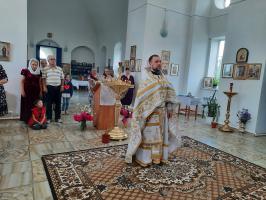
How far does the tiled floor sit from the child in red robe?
0.14 meters

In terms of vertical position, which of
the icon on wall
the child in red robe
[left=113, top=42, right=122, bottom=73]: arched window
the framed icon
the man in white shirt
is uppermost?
[left=113, top=42, right=122, bottom=73]: arched window

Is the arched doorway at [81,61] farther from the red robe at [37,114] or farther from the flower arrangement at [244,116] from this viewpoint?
the flower arrangement at [244,116]

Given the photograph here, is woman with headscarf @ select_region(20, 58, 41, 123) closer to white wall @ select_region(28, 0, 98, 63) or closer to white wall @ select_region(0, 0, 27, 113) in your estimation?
white wall @ select_region(0, 0, 27, 113)

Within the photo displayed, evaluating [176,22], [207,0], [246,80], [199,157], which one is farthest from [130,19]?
[199,157]

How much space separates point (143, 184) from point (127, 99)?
552 centimetres

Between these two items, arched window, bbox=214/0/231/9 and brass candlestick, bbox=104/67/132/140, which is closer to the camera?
brass candlestick, bbox=104/67/132/140

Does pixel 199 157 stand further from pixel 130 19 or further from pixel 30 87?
pixel 130 19

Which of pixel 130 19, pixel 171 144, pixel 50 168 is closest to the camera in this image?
pixel 50 168

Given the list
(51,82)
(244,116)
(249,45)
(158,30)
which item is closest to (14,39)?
(51,82)

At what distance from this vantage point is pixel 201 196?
230 centimetres

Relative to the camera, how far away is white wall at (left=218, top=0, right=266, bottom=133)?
5131 mm

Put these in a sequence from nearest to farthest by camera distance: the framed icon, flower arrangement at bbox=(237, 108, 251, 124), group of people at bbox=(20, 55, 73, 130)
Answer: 1. group of people at bbox=(20, 55, 73, 130)
2. flower arrangement at bbox=(237, 108, 251, 124)
3. the framed icon

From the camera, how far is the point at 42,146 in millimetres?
3494

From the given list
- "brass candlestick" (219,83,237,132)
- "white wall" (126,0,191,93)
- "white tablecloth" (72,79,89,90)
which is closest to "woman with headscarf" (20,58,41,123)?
"white wall" (126,0,191,93)
